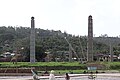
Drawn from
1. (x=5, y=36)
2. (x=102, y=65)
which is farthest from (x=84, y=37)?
(x=102, y=65)

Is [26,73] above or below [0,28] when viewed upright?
below

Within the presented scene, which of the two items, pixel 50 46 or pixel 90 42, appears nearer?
pixel 90 42

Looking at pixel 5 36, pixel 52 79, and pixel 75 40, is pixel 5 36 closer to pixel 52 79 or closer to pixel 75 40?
pixel 75 40

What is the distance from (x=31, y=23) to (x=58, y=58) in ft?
71.2

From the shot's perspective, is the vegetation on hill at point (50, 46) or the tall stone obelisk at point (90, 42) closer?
the tall stone obelisk at point (90, 42)

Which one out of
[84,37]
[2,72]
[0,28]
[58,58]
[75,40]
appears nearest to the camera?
[2,72]

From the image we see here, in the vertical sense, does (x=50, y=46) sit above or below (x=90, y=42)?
below

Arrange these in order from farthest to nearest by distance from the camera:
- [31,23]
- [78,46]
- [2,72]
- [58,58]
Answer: [78,46], [58,58], [31,23], [2,72]

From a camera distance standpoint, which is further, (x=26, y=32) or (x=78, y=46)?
(x=26, y=32)

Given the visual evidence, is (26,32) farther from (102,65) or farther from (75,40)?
(102,65)

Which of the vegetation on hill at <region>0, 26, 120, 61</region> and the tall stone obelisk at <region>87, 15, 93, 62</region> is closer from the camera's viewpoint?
the tall stone obelisk at <region>87, 15, 93, 62</region>

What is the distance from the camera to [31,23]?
212 feet

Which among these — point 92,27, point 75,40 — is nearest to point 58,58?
point 75,40

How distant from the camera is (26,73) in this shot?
35156mm
